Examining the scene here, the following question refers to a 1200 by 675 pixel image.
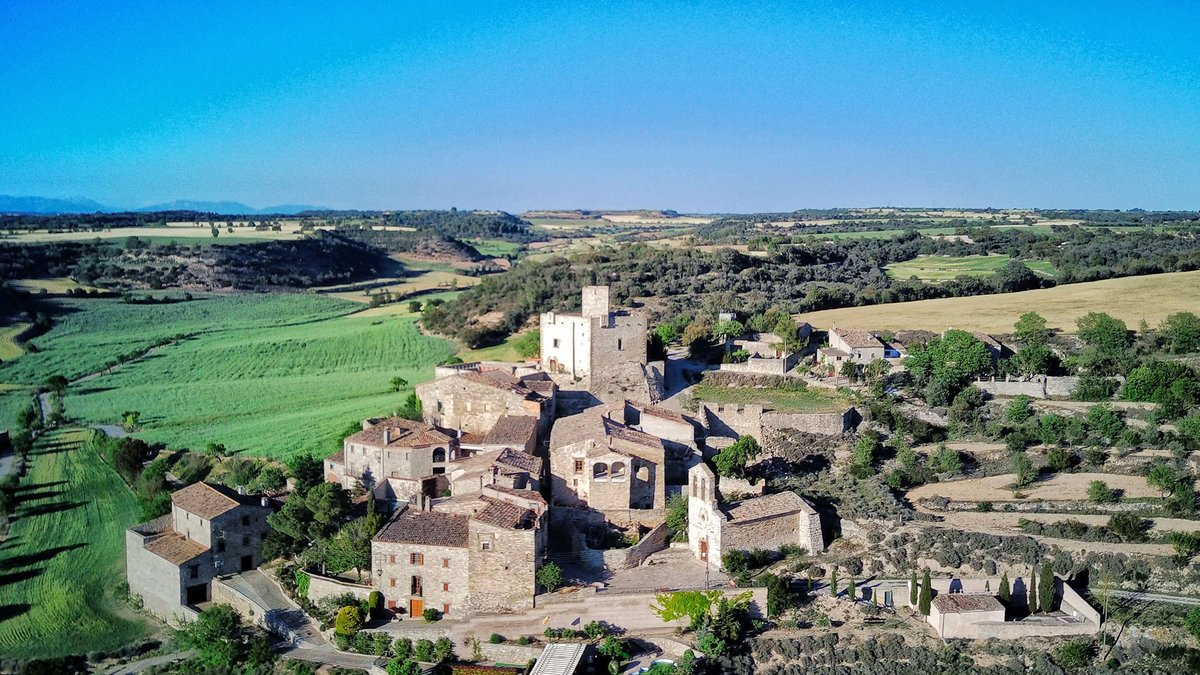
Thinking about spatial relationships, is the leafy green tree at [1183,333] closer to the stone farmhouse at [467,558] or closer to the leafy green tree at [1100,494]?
the leafy green tree at [1100,494]

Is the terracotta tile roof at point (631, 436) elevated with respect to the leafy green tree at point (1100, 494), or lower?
elevated

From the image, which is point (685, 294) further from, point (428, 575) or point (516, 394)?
point (428, 575)

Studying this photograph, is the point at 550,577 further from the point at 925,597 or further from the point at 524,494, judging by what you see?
the point at 925,597

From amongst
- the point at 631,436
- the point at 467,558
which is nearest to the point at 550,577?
the point at 467,558

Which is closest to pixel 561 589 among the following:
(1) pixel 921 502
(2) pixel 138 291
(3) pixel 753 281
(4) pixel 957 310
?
(1) pixel 921 502

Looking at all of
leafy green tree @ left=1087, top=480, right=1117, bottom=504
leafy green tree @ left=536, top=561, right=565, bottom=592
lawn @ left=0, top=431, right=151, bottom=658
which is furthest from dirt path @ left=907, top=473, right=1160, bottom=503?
lawn @ left=0, top=431, right=151, bottom=658

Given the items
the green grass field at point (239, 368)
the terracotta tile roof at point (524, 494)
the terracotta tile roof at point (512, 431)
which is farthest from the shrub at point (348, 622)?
the green grass field at point (239, 368)

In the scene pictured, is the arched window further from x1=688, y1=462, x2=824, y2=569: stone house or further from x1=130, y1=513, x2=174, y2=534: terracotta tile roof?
x1=130, y1=513, x2=174, y2=534: terracotta tile roof
